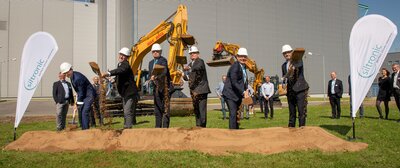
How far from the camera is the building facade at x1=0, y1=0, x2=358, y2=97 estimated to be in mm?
37594

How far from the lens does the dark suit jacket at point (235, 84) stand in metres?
6.81

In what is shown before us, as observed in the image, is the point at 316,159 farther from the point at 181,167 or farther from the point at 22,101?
the point at 22,101

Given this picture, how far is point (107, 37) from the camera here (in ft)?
130

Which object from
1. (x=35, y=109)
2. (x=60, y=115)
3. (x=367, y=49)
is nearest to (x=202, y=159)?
(x=367, y=49)

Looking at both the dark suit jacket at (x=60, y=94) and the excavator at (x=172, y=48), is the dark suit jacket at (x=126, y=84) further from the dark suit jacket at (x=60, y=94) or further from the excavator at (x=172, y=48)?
the excavator at (x=172, y=48)

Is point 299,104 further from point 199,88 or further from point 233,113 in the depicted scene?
point 199,88

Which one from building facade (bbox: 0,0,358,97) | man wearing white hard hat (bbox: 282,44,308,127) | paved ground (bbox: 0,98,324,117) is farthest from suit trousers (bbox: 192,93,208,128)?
building facade (bbox: 0,0,358,97)

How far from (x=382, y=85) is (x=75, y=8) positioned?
38.1 metres

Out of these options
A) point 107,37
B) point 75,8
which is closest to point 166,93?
point 107,37

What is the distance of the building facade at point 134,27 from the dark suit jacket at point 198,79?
27.7 meters

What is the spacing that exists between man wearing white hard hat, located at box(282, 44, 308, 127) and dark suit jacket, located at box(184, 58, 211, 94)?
1.75 metres

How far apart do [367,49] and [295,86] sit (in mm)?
1552

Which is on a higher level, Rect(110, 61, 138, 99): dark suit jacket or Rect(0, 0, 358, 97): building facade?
Rect(0, 0, 358, 97): building facade

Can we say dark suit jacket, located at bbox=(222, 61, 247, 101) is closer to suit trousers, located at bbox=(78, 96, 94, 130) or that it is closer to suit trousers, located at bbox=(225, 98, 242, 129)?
suit trousers, located at bbox=(225, 98, 242, 129)
